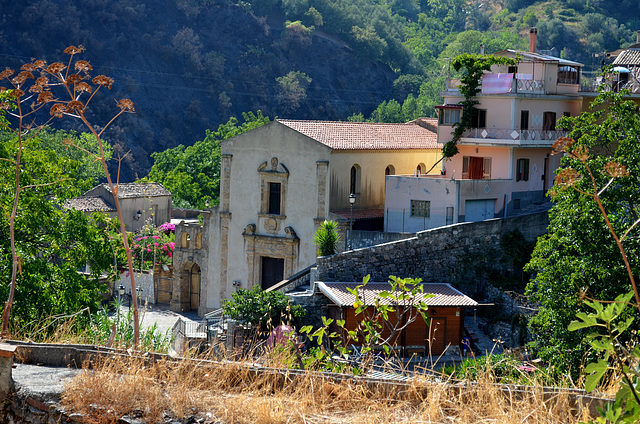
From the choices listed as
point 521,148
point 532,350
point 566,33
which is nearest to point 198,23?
point 566,33

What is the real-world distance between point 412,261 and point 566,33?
92.5 meters

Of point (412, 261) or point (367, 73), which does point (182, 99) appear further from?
point (412, 261)

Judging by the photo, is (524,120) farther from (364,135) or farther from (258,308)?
(258,308)

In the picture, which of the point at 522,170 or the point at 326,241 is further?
the point at 522,170

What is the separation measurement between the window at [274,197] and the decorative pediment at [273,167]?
0.56 metres

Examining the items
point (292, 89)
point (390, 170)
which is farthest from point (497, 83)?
point (292, 89)

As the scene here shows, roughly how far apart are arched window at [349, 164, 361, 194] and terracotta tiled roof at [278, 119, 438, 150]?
849 mm

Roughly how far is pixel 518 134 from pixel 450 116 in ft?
9.42

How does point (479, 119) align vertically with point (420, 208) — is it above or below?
above

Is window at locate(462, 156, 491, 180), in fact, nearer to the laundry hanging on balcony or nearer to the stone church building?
the stone church building

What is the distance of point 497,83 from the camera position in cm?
3231

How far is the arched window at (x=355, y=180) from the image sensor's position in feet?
108

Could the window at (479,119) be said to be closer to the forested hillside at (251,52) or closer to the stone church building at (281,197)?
the stone church building at (281,197)

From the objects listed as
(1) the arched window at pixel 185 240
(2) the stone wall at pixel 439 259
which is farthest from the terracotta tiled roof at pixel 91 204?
(2) the stone wall at pixel 439 259
